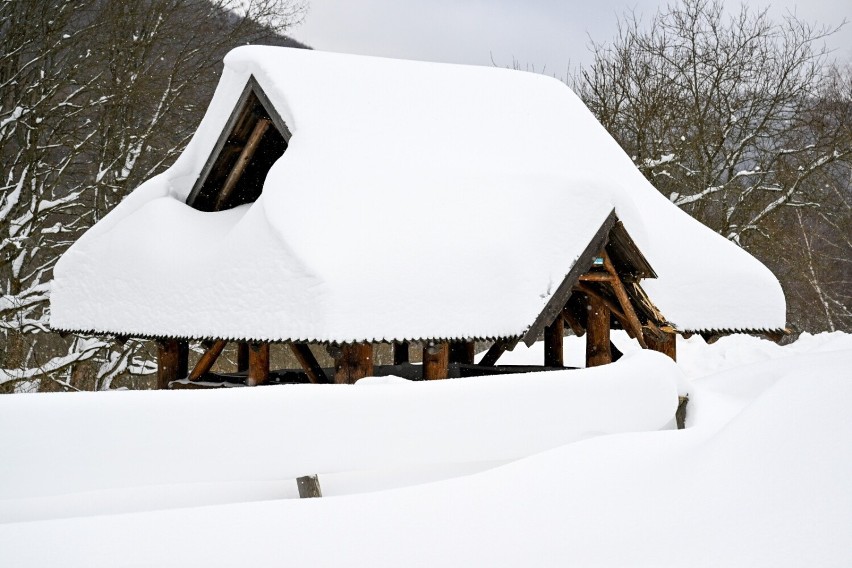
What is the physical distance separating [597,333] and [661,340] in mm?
815

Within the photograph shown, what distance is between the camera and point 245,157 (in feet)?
26.1

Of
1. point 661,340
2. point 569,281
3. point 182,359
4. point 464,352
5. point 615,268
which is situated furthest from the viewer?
point 464,352

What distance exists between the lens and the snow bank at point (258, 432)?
2506 mm

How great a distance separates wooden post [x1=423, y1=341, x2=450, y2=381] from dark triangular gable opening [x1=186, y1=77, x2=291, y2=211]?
100 inches

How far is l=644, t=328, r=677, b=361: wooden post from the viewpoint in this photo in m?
7.17

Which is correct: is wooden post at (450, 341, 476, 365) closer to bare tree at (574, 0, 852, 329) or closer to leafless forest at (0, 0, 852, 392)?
leafless forest at (0, 0, 852, 392)

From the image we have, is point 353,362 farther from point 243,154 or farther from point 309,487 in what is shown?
point 243,154

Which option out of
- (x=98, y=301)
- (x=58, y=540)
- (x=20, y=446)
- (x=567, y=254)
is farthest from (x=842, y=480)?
(x=98, y=301)

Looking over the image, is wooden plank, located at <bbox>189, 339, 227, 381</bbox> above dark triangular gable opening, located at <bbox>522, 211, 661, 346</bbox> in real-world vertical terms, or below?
below

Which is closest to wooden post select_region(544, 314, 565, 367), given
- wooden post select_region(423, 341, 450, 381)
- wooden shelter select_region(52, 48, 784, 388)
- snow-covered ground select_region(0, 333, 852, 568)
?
wooden shelter select_region(52, 48, 784, 388)

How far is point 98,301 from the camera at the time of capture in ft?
25.8

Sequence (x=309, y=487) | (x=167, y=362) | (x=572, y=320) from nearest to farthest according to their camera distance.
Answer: (x=309, y=487) → (x=167, y=362) → (x=572, y=320)

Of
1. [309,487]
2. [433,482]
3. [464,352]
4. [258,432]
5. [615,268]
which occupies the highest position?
[615,268]

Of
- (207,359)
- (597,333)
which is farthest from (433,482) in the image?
(207,359)
